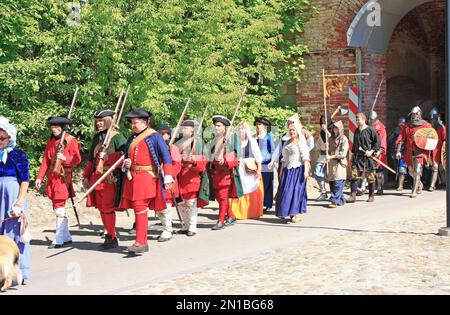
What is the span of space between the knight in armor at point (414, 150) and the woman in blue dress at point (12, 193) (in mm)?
10030

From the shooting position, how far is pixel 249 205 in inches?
485

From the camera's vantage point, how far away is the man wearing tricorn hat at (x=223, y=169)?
36.1 ft

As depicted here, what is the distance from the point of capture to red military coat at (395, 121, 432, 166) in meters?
15.5

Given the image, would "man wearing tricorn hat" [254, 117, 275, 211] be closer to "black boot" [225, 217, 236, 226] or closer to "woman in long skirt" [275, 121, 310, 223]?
"woman in long skirt" [275, 121, 310, 223]

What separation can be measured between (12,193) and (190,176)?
367cm

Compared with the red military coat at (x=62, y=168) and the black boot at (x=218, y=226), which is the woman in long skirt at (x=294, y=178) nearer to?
the black boot at (x=218, y=226)

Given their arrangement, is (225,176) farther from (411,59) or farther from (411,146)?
(411,59)

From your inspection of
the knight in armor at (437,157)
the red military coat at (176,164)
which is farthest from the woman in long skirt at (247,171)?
the knight in armor at (437,157)

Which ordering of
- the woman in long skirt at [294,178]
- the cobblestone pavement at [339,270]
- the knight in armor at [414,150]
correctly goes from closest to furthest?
1. the cobblestone pavement at [339,270]
2. the woman in long skirt at [294,178]
3. the knight in armor at [414,150]

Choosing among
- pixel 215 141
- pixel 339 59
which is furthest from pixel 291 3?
pixel 215 141

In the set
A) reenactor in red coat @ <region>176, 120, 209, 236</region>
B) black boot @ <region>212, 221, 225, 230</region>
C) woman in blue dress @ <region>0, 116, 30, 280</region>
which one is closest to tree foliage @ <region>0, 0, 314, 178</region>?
reenactor in red coat @ <region>176, 120, 209, 236</region>

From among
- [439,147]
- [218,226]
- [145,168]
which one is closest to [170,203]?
[218,226]

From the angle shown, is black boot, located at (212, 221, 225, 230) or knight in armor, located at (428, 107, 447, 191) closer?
black boot, located at (212, 221, 225, 230)

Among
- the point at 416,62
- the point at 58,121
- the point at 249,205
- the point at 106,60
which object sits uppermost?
the point at 416,62
